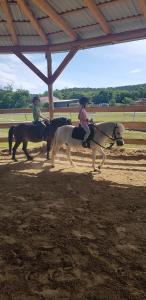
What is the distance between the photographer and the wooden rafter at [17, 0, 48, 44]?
36.2 feet

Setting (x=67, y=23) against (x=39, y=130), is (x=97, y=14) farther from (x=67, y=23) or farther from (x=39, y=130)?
(x=39, y=130)

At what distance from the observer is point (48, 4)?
35.2 ft

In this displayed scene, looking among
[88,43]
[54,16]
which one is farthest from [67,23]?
[54,16]

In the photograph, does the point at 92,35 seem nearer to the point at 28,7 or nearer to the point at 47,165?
the point at 28,7

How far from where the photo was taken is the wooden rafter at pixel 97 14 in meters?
9.88

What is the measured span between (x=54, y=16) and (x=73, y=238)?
839 cm

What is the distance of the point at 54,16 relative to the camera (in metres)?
11.0

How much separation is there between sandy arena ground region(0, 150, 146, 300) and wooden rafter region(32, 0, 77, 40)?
529 centimetres

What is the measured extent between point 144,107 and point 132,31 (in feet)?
9.49

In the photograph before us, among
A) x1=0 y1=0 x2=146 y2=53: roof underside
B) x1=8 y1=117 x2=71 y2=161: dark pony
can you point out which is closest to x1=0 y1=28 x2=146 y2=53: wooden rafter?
x1=0 y1=0 x2=146 y2=53: roof underside

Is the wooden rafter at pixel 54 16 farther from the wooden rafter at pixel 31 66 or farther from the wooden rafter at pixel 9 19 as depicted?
the wooden rafter at pixel 31 66

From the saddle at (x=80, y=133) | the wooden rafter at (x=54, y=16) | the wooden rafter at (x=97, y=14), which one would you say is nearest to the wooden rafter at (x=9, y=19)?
the wooden rafter at (x=54, y=16)

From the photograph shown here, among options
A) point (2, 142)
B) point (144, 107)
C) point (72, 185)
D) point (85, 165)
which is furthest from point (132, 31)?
point (2, 142)

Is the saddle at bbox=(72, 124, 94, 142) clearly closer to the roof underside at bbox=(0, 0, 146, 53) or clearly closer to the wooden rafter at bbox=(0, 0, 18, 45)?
the roof underside at bbox=(0, 0, 146, 53)
